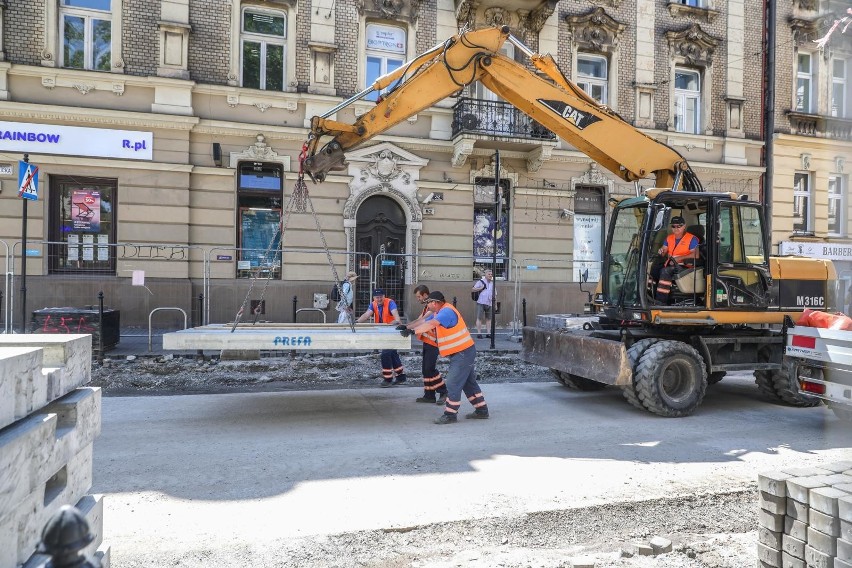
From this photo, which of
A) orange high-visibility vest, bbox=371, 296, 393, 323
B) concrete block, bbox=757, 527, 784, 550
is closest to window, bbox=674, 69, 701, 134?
orange high-visibility vest, bbox=371, 296, 393, 323

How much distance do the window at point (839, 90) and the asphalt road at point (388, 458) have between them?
3174mm

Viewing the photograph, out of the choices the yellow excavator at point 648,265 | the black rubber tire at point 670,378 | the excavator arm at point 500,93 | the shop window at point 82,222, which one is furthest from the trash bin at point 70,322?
the black rubber tire at point 670,378

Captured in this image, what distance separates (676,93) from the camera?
19.3 meters

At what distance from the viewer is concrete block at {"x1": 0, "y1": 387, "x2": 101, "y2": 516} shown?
1.93m

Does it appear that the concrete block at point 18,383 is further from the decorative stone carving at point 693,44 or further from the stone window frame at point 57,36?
the decorative stone carving at point 693,44

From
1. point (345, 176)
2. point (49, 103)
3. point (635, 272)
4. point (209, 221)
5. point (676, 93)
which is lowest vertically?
point (635, 272)

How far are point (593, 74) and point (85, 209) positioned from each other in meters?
14.7

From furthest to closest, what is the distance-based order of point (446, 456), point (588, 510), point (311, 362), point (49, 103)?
point (49, 103)
point (311, 362)
point (446, 456)
point (588, 510)

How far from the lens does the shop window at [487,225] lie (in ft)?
57.3

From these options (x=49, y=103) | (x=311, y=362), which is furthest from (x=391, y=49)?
(x=311, y=362)

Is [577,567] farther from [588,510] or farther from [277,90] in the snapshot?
[277,90]

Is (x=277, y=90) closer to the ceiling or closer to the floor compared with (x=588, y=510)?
closer to the ceiling

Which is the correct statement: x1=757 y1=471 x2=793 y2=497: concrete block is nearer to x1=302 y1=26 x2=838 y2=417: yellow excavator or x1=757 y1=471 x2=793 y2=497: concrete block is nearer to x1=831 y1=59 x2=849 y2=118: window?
x1=831 y1=59 x2=849 y2=118: window

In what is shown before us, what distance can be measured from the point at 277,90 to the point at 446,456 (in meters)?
12.8
